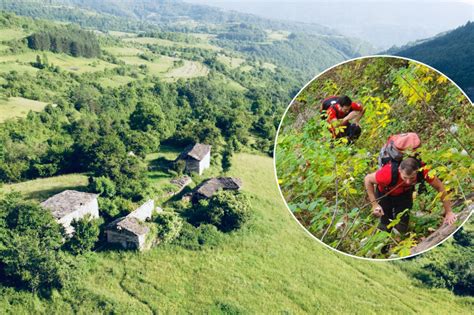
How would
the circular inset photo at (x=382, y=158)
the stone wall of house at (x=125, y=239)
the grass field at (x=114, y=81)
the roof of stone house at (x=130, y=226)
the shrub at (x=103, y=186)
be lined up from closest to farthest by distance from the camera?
the circular inset photo at (x=382, y=158)
the roof of stone house at (x=130, y=226)
the stone wall of house at (x=125, y=239)
the shrub at (x=103, y=186)
the grass field at (x=114, y=81)

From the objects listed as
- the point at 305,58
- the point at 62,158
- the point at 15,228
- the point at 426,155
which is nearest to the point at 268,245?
the point at 15,228

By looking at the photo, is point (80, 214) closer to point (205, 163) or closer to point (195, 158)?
point (195, 158)

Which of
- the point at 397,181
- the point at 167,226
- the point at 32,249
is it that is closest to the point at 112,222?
the point at 167,226

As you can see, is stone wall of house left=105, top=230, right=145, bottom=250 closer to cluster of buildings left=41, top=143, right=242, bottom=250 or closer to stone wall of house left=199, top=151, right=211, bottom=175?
cluster of buildings left=41, top=143, right=242, bottom=250

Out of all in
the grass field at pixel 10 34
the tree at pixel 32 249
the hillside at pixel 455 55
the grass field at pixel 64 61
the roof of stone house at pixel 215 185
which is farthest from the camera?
the grass field at pixel 10 34

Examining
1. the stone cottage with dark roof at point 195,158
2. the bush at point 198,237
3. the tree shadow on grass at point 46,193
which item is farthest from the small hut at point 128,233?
the stone cottage with dark roof at point 195,158

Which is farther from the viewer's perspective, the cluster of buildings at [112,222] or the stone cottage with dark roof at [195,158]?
the stone cottage with dark roof at [195,158]

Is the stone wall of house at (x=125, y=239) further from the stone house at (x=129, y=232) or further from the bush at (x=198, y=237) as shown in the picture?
the bush at (x=198, y=237)

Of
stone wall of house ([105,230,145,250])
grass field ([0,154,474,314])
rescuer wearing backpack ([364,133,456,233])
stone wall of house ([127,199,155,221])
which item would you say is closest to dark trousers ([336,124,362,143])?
rescuer wearing backpack ([364,133,456,233])
